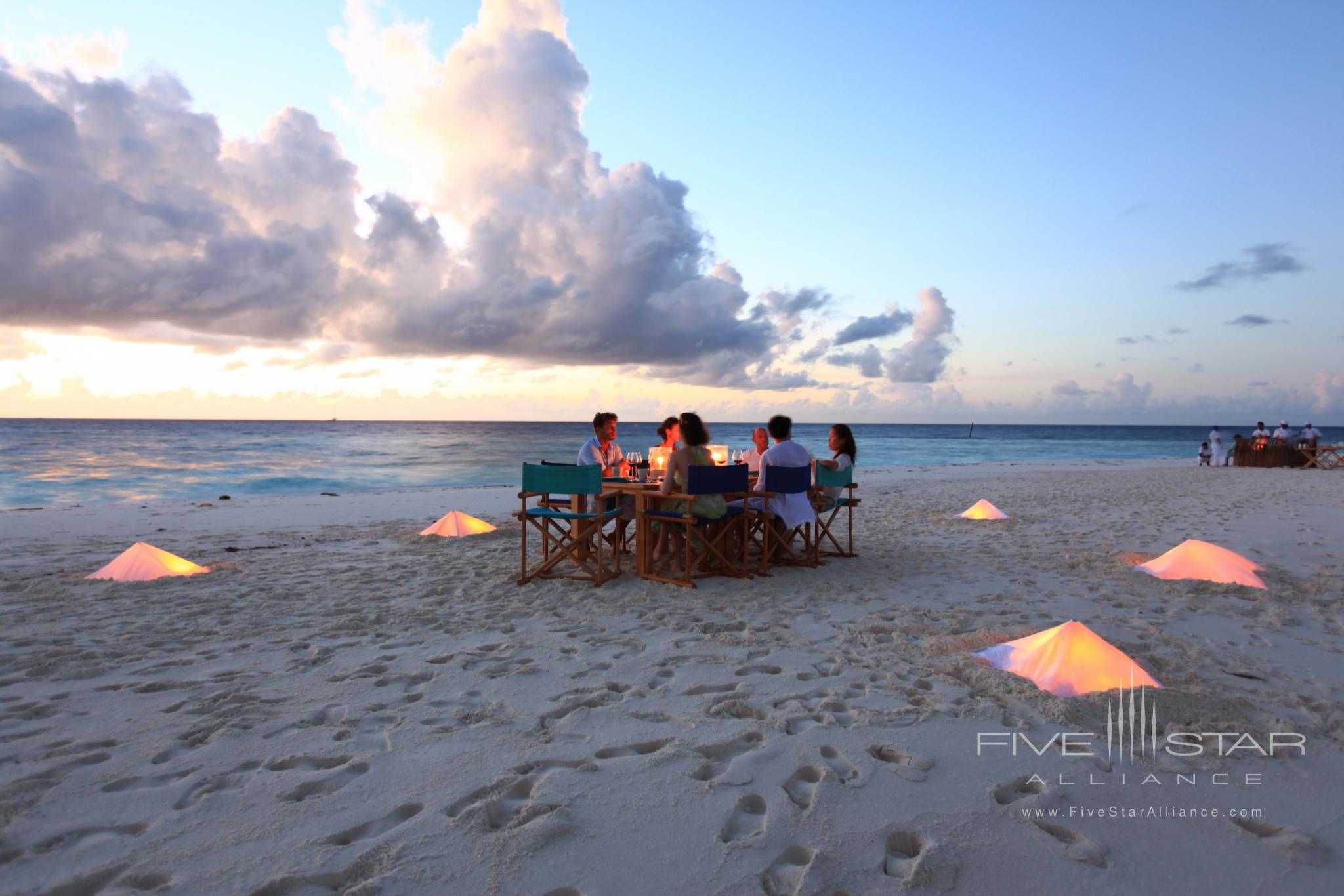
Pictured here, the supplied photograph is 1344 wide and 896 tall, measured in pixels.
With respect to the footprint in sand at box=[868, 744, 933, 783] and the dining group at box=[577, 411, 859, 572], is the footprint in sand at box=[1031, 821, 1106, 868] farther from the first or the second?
the dining group at box=[577, 411, 859, 572]

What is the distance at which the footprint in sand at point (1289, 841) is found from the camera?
190cm

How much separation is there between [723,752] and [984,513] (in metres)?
6.99

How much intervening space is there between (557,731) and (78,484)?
83.5 ft

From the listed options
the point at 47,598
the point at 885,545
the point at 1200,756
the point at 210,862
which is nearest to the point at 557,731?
the point at 210,862

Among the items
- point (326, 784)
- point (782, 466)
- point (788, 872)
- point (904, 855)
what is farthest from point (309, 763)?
point (782, 466)

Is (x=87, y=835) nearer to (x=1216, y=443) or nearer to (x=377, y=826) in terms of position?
(x=377, y=826)

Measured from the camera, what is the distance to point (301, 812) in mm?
2113

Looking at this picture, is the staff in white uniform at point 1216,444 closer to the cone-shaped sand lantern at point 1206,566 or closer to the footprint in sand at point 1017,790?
the cone-shaped sand lantern at point 1206,566

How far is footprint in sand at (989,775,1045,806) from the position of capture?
2201 millimetres

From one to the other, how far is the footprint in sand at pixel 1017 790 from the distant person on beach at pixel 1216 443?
24.8 meters

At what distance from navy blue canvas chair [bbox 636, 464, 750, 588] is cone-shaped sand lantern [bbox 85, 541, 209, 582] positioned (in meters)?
A: 3.57

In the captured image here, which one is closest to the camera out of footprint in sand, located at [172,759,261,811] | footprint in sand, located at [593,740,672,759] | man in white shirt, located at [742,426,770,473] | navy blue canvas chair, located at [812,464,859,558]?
footprint in sand, located at [172,759,261,811]

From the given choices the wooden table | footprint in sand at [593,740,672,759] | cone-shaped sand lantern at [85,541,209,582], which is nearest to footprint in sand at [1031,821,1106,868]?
footprint in sand at [593,740,672,759]

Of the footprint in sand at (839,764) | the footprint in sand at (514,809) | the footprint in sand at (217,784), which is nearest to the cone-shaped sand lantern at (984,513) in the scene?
the footprint in sand at (839,764)
